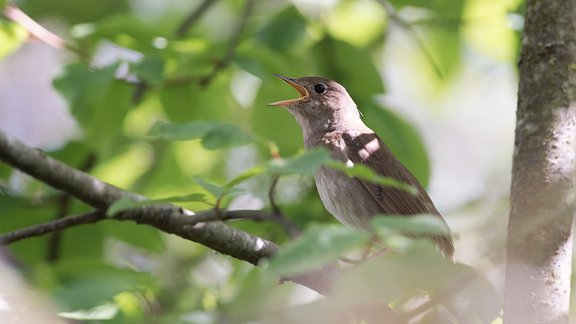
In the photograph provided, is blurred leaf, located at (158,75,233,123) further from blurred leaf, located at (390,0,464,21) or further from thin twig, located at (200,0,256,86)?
blurred leaf, located at (390,0,464,21)

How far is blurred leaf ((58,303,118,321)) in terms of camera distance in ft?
9.08

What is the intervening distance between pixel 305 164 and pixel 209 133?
103 centimetres

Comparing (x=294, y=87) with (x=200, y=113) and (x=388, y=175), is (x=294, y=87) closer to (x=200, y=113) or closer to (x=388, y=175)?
(x=200, y=113)

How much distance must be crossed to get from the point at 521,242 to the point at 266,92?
2335mm

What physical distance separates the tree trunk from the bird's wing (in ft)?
4.66

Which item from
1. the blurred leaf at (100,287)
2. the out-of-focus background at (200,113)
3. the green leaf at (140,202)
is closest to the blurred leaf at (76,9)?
the out-of-focus background at (200,113)

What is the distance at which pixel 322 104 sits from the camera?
5.97m

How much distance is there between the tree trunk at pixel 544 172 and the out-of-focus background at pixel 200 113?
6.0 inches

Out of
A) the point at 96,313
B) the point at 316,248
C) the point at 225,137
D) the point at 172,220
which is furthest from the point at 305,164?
the point at 172,220

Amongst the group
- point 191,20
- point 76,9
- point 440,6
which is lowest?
point 440,6

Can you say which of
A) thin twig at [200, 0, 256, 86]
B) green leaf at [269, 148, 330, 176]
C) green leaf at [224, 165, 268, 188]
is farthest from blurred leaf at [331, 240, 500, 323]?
thin twig at [200, 0, 256, 86]

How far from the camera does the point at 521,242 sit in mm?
3260

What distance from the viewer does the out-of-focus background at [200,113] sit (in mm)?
3998

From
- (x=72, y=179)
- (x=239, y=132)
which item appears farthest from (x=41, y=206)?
(x=239, y=132)
